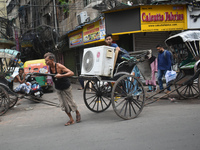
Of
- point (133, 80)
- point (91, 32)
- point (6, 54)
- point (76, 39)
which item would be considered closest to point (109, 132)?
point (133, 80)

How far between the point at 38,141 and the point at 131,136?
1.67 m

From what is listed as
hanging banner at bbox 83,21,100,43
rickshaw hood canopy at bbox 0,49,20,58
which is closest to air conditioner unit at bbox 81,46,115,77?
rickshaw hood canopy at bbox 0,49,20,58

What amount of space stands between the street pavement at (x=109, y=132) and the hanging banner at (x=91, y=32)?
7655 millimetres

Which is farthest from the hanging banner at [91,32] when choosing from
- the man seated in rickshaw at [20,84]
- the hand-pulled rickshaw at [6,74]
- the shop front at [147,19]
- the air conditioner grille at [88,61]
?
the air conditioner grille at [88,61]

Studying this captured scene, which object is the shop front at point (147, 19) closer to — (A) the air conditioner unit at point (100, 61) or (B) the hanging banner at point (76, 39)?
(B) the hanging banner at point (76, 39)

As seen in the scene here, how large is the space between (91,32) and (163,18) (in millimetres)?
4425

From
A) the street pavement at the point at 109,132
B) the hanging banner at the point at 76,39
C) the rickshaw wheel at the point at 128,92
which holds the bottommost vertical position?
the street pavement at the point at 109,132

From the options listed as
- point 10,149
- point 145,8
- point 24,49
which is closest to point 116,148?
point 10,149

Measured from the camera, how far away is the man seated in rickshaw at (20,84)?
23.2 feet

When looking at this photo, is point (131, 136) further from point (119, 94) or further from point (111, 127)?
point (119, 94)

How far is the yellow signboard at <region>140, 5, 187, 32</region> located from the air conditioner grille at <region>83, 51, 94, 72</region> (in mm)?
6466

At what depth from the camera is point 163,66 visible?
25.7 ft

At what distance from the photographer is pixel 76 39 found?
49.8 ft

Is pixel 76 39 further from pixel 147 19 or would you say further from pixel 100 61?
pixel 100 61
